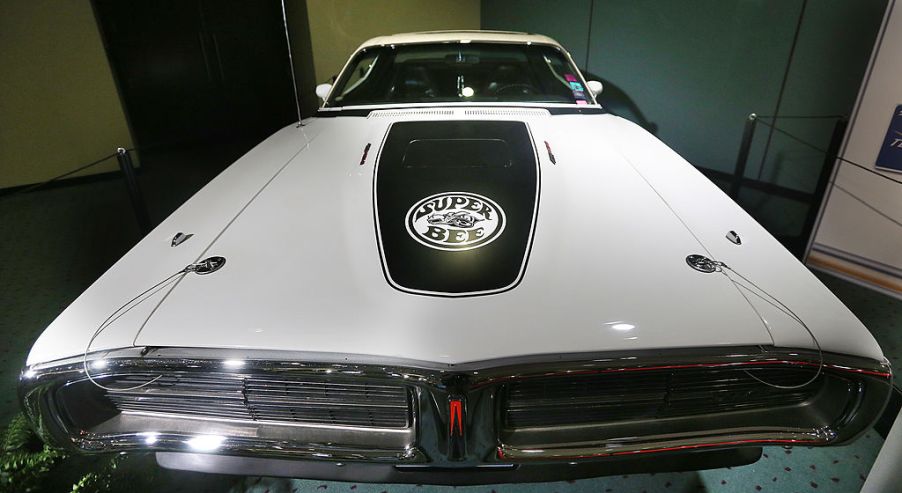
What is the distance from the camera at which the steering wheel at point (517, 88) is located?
7.48 feet

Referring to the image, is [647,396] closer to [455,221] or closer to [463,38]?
[455,221]

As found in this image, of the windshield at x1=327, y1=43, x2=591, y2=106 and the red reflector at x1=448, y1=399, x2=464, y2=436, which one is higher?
the windshield at x1=327, y1=43, x2=591, y2=106

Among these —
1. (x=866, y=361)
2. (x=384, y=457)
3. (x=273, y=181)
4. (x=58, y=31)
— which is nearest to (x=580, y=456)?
(x=384, y=457)

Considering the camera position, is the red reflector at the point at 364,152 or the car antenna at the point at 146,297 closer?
the car antenna at the point at 146,297

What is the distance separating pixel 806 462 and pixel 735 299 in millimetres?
834

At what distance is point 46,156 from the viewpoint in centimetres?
393

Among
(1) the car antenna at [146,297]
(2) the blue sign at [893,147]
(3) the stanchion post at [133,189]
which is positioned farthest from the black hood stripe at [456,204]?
(2) the blue sign at [893,147]

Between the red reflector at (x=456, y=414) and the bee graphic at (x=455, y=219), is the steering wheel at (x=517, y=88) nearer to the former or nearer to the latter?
the bee graphic at (x=455, y=219)

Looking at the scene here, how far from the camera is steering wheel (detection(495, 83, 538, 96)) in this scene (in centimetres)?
228

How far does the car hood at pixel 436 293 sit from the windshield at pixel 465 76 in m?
0.82

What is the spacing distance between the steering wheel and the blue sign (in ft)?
4.96

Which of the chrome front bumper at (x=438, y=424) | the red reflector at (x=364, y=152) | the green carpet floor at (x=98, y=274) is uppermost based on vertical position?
the red reflector at (x=364, y=152)

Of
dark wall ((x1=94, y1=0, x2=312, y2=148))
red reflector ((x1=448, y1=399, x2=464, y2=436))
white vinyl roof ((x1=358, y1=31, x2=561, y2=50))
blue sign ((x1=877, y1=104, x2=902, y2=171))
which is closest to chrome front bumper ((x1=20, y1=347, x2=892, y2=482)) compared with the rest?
red reflector ((x1=448, y1=399, x2=464, y2=436))

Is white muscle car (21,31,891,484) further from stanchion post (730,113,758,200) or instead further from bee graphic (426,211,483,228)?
stanchion post (730,113,758,200)
